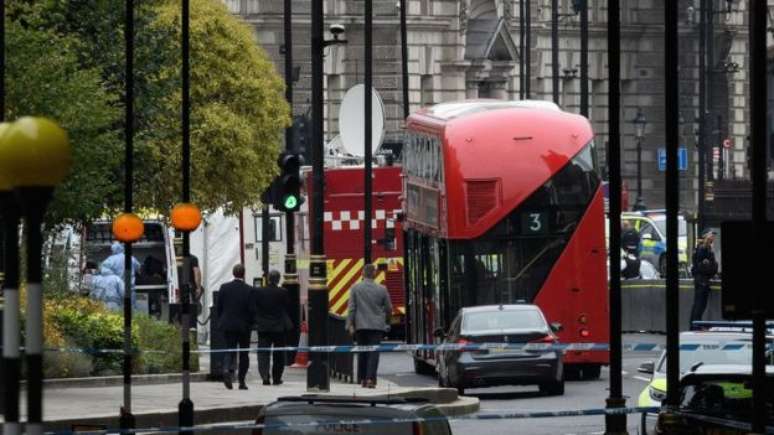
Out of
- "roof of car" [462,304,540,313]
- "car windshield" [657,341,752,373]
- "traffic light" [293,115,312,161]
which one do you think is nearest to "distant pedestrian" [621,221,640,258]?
"traffic light" [293,115,312,161]

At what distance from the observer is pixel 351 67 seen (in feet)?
244

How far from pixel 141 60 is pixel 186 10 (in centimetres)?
1310

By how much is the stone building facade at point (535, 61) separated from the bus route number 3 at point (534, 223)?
36.5 meters

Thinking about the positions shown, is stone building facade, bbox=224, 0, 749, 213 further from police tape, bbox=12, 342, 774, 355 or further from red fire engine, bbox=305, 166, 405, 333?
police tape, bbox=12, 342, 774, 355

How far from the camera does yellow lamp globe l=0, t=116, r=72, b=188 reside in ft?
28.8

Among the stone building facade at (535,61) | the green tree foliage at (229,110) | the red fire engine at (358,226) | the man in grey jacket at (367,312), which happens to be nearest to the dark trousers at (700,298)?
the red fire engine at (358,226)

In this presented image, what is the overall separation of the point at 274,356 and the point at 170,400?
15.4ft

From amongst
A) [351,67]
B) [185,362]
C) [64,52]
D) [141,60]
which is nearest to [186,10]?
[185,362]

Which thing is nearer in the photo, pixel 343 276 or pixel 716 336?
pixel 716 336

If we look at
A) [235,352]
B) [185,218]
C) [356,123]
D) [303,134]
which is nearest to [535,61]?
[303,134]

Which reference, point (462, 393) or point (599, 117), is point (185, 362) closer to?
point (462, 393)

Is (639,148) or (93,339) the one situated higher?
(639,148)

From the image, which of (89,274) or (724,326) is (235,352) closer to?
(724,326)

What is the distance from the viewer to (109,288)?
38.2 metres
